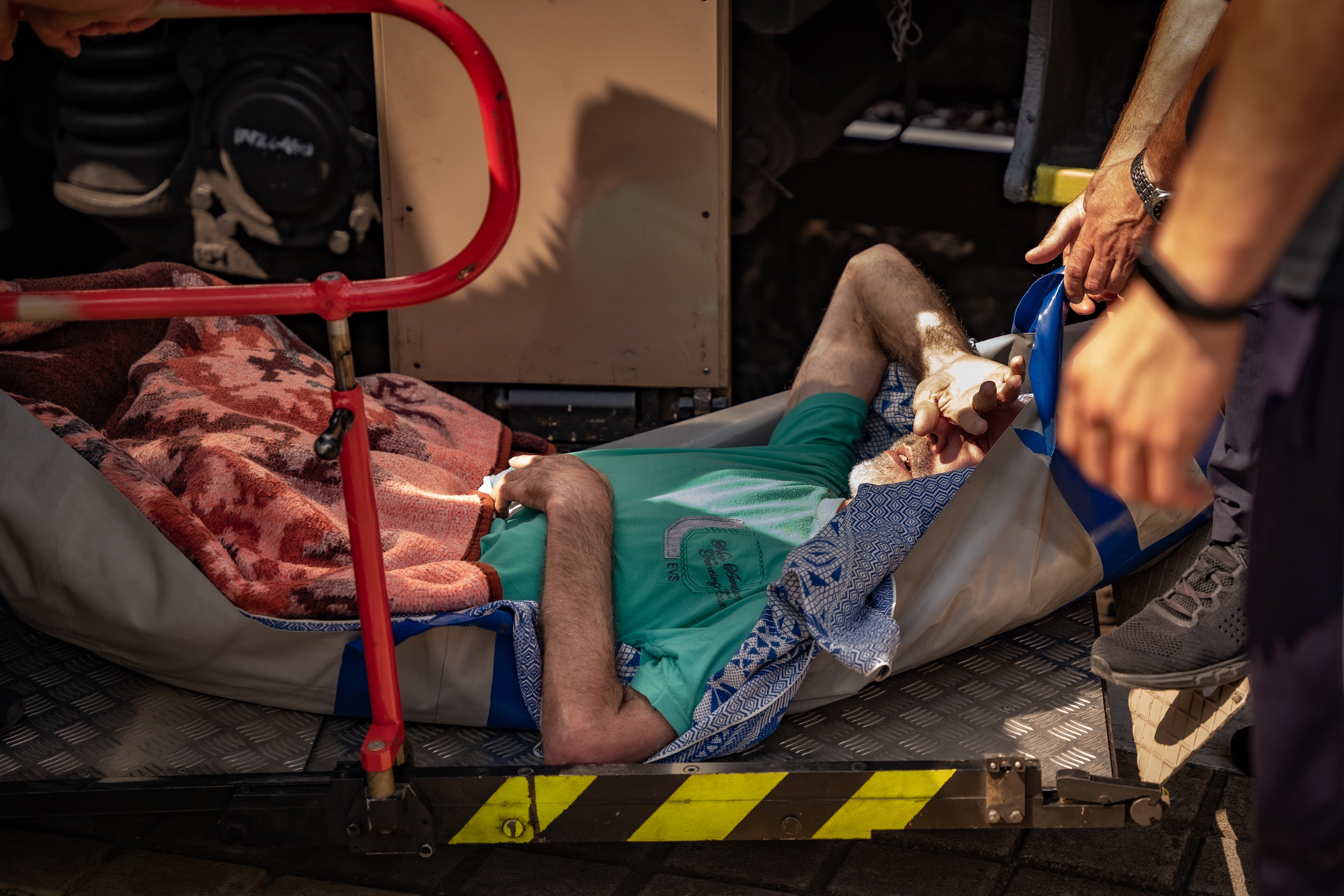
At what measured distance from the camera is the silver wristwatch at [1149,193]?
1.44 m

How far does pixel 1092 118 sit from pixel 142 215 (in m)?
2.64

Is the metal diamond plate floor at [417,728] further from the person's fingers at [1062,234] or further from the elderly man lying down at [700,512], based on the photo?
the person's fingers at [1062,234]

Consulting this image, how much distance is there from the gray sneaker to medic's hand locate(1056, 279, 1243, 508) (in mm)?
852

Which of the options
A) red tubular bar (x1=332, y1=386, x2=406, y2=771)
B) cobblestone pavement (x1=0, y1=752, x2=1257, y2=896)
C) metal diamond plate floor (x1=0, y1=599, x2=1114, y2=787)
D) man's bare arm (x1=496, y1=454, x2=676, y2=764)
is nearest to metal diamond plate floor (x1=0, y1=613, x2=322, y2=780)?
metal diamond plate floor (x1=0, y1=599, x2=1114, y2=787)

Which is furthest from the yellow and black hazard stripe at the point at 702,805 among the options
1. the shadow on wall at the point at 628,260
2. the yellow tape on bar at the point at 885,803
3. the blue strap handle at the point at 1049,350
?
the shadow on wall at the point at 628,260

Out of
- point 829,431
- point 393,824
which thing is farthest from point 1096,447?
point 829,431

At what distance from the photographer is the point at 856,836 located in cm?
149

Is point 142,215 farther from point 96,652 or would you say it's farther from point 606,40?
point 96,652

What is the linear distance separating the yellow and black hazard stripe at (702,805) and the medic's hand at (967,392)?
0.67 meters

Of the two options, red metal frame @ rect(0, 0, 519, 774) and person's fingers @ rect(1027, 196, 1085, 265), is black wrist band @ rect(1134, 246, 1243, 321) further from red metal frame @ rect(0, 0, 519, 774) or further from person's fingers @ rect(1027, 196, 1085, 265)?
person's fingers @ rect(1027, 196, 1085, 265)

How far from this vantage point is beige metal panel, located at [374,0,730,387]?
2719 millimetres

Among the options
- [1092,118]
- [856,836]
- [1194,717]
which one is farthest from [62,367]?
[1092,118]

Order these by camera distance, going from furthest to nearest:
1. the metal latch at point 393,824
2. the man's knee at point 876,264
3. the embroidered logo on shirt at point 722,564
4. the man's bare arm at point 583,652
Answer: the man's knee at point 876,264 < the embroidered logo on shirt at point 722,564 < the man's bare arm at point 583,652 < the metal latch at point 393,824

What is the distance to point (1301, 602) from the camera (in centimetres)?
75
